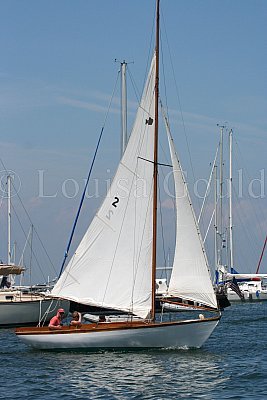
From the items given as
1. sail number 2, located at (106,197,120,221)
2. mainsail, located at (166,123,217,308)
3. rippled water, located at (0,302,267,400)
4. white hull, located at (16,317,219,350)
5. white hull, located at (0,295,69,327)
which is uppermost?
sail number 2, located at (106,197,120,221)

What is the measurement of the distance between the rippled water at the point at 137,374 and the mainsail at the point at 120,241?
105 inches

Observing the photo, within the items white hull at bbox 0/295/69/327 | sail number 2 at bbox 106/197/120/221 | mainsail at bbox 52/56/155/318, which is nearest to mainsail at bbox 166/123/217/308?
mainsail at bbox 52/56/155/318

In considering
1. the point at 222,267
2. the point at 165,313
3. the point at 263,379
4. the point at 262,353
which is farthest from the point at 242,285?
A: the point at 263,379

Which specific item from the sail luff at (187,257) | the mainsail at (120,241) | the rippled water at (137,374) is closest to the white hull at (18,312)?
the rippled water at (137,374)

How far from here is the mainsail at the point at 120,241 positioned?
1361 inches

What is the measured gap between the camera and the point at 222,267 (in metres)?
85.9

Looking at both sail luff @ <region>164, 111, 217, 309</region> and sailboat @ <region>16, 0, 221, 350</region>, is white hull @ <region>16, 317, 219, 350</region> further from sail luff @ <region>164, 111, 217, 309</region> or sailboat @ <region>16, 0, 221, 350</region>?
sail luff @ <region>164, 111, 217, 309</region>

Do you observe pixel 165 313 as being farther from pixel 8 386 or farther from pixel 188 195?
pixel 8 386

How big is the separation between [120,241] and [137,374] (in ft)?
23.4

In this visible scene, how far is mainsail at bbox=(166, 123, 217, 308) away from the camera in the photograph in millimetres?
33250

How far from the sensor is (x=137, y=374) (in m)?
29.0

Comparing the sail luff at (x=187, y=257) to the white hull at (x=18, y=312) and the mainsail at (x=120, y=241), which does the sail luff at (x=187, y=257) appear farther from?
the white hull at (x=18, y=312)

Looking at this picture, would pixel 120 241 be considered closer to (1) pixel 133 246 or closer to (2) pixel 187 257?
(1) pixel 133 246

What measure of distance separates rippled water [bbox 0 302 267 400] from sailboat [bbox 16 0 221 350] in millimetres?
1204
